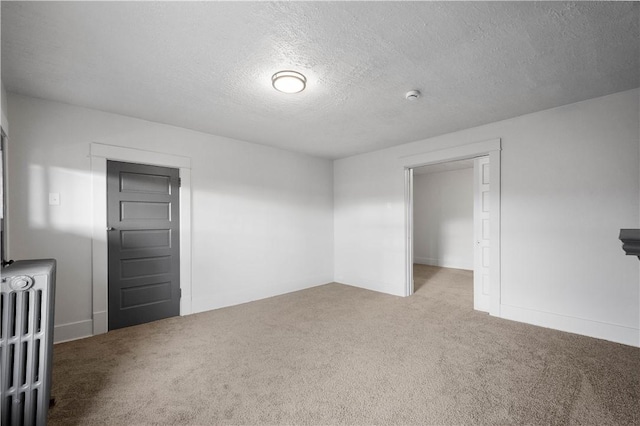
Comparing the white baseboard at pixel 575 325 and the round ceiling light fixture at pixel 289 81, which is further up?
the round ceiling light fixture at pixel 289 81

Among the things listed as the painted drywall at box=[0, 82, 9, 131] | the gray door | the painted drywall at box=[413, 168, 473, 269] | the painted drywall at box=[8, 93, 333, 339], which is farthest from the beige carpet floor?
the painted drywall at box=[413, 168, 473, 269]

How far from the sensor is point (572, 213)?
3.02 metres

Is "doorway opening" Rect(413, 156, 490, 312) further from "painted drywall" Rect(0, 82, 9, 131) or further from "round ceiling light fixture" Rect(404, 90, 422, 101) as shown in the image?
"painted drywall" Rect(0, 82, 9, 131)

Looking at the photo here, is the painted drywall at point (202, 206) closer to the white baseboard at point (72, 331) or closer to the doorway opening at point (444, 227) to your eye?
the white baseboard at point (72, 331)

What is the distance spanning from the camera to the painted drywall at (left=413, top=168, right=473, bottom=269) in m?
6.94

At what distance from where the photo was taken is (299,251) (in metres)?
5.07

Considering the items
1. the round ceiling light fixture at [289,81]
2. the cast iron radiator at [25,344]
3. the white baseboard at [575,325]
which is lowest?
the white baseboard at [575,325]

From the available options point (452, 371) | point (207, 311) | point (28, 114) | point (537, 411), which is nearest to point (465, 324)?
point (452, 371)

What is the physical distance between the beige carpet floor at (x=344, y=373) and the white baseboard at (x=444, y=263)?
3.70m

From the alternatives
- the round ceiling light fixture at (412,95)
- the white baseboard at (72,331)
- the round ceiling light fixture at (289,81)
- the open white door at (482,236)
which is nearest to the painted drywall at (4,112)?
the white baseboard at (72,331)

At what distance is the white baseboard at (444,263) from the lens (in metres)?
6.88

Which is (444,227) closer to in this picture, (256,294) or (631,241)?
(256,294)

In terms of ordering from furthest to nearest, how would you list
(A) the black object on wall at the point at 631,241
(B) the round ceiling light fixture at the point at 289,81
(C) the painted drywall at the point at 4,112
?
(C) the painted drywall at the point at 4,112 → (B) the round ceiling light fixture at the point at 289,81 → (A) the black object on wall at the point at 631,241

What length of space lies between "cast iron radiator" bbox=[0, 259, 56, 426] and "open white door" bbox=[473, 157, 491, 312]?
4290 millimetres
